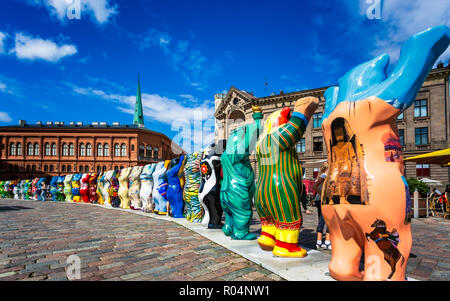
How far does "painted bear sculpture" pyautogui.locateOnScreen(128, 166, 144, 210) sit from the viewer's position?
1120cm

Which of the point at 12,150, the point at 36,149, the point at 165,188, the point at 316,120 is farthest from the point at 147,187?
the point at 12,150

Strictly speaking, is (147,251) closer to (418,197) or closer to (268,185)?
(268,185)

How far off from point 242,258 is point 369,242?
6.21 ft

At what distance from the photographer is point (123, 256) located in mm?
4082

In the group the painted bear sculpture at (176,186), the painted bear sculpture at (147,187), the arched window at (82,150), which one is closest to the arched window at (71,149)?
the arched window at (82,150)

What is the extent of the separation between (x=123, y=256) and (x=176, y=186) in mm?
4611

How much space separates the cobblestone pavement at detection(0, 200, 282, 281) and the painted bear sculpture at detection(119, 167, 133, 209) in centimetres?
573

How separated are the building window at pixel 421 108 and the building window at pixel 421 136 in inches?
52.8

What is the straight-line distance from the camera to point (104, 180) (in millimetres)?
14609

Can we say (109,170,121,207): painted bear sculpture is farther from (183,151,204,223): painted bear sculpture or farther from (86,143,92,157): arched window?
(86,143,92,157): arched window

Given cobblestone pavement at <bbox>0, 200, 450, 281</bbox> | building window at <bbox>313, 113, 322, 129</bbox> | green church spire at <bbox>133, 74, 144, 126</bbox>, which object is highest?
green church spire at <bbox>133, 74, 144, 126</bbox>

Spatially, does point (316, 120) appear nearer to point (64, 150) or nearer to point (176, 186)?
point (176, 186)

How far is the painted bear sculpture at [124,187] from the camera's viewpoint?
474 inches

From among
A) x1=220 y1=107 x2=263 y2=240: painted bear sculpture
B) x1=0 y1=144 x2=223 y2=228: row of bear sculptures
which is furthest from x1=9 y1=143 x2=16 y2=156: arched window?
x1=220 y1=107 x2=263 y2=240: painted bear sculpture
